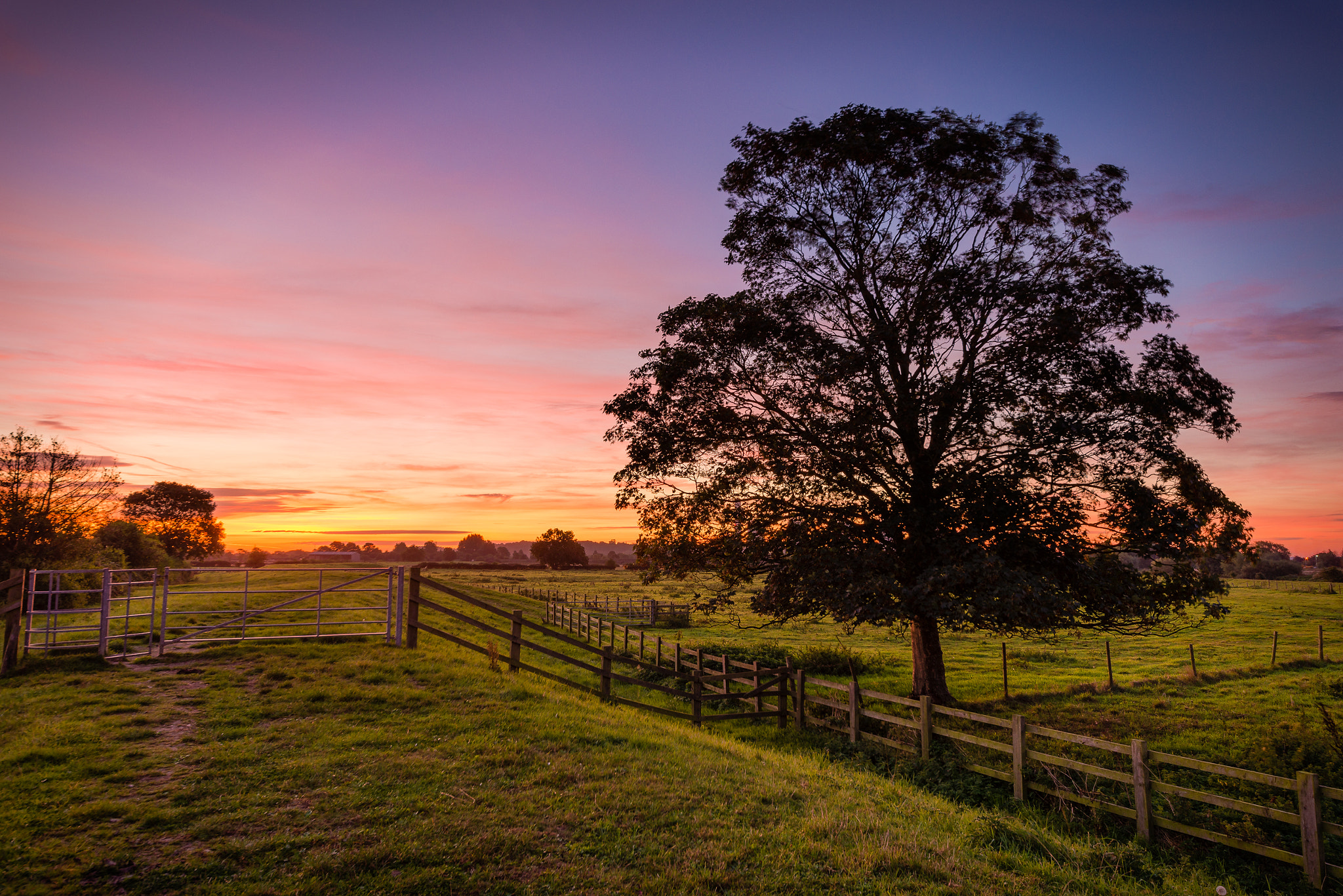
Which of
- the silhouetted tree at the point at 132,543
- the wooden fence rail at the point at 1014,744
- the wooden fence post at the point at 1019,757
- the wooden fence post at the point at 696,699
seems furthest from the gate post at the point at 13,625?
the silhouetted tree at the point at 132,543

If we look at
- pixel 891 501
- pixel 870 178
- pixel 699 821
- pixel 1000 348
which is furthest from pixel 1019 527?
pixel 699 821

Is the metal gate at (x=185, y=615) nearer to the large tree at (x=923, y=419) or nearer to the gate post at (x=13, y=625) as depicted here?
the gate post at (x=13, y=625)

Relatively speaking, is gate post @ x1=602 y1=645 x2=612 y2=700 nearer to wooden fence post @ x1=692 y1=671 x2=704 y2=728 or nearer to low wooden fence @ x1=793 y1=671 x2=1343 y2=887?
wooden fence post @ x1=692 y1=671 x2=704 y2=728

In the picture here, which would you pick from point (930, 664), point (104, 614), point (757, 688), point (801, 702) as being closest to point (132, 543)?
point (104, 614)

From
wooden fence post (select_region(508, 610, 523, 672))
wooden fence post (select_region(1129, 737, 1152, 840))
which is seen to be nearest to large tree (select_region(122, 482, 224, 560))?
wooden fence post (select_region(508, 610, 523, 672))

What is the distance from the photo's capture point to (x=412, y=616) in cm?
1447

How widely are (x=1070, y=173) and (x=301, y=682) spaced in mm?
20159

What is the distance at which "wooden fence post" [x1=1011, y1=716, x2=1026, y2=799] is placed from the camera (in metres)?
9.92

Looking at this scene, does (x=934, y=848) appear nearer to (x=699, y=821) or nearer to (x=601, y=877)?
(x=699, y=821)

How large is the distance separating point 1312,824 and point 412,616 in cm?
1484

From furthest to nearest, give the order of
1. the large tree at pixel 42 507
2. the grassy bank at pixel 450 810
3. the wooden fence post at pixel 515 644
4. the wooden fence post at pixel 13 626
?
the large tree at pixel 42 507 → the wooden fence post at pixel 515 644 → the wooden fence post at pixel 13 626 → the grassy bank at pixel 450 810

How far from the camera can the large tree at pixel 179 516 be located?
75.2m

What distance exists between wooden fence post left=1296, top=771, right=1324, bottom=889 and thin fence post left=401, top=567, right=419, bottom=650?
1436 centimetres

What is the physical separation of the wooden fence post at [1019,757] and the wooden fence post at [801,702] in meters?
4.89
